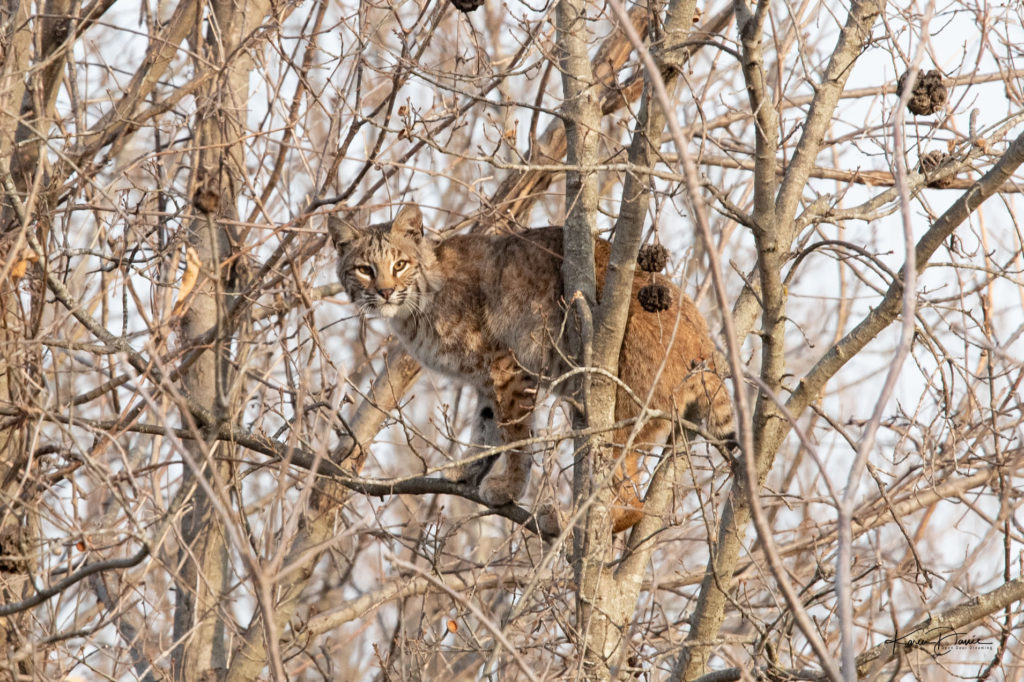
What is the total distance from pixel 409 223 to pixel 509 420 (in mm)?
1384

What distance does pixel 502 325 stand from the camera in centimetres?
559

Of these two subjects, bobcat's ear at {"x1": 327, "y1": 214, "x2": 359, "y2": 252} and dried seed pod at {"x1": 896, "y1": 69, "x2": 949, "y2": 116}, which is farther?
bobcat's ear at {"x1": 327, "y1": 214, "x2": 359, "y2": 252}

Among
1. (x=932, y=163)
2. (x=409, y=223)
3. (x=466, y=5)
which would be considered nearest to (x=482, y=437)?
(x=409, y=223)

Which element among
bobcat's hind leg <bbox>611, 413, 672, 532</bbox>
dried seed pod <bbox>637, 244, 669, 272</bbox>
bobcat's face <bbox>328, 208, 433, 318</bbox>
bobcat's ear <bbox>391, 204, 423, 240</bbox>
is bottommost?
bobcat's hind leg <bbox>611, 413, 672, 532</bbox>

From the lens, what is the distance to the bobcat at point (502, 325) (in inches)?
204

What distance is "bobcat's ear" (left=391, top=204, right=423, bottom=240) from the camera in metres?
6.00

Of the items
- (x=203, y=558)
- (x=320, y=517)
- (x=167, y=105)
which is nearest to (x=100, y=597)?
(x=203, y=558)

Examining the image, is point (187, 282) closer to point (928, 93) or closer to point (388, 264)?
point (388, 264)

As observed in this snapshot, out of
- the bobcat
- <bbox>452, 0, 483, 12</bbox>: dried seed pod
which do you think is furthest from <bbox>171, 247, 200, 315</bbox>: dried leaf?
<bbox>452, 0, 483, 12</bbox>: dried seed pod

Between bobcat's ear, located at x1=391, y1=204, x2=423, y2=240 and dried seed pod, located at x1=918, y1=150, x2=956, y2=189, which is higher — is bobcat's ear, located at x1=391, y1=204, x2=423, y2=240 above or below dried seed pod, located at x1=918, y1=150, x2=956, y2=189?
above

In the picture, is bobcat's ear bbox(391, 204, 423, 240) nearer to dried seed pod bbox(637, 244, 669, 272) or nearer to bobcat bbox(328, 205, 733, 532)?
bobcat bbox(328, 205, 733, 532)

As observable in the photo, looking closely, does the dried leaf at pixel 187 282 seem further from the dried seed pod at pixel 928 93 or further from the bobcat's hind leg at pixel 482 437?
the dried seed pod at pixel 928 93

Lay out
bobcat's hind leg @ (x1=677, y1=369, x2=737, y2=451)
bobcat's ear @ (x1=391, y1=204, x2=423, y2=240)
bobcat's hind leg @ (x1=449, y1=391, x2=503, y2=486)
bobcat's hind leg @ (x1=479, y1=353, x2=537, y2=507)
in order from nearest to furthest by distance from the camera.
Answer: bobcat's hind leg @ (x1=677, y1=369, x2=737, y2=451), bobcat's hind leg @ (x1=479, y1=353, x2=537, y2=507), bobcat's hind leg @ (x1=449, y1=391, x2=503, y2=486), bobcat's ear @ (x1=391, y1=204, x2=423, y2=240)

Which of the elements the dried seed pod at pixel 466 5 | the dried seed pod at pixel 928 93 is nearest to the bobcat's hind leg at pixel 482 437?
the dried seed pod at pixel 466 5
